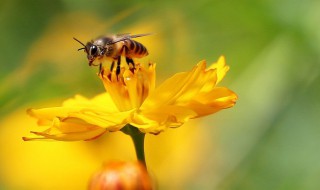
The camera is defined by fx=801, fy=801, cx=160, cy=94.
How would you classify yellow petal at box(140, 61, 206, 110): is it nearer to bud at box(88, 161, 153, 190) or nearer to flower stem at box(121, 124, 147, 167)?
flower stem at box(121, 124, 147, 167)

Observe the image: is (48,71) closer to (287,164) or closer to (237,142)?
(237,142)

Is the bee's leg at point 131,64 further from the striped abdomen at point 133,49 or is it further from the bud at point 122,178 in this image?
the bud at point 122,178

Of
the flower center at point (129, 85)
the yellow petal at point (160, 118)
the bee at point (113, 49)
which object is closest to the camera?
the yellow petal at point (160, 118)

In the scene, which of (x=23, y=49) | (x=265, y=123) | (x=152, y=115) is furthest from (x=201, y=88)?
(x=23, y=49)

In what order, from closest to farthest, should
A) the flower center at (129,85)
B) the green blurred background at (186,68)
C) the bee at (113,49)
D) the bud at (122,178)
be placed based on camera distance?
1. the bud at (122,178)
2. the flower center at (129,85)
3. the bee at (113,49)
4. the green blurred background at (186,68)

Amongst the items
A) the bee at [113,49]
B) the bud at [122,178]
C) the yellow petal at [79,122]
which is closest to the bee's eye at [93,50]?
the bee at [113,49]

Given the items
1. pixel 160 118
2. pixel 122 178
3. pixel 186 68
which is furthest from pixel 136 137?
pixel 186 68

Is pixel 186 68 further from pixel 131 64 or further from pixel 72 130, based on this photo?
pixel 72 130
